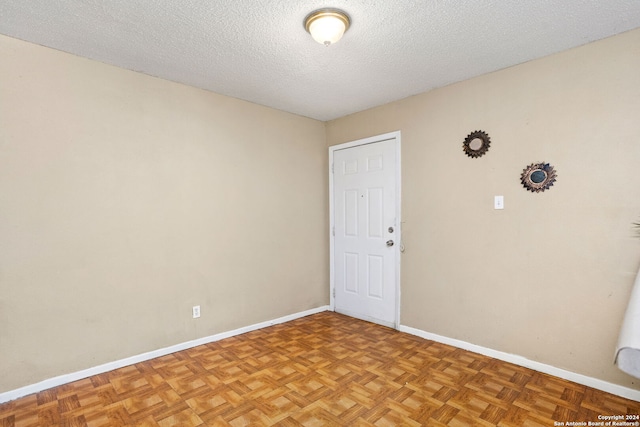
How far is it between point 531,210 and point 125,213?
10.5 feet

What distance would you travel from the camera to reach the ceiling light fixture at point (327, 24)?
1.85 metres

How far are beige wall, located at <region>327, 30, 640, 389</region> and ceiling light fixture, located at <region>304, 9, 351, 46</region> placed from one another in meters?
1.48

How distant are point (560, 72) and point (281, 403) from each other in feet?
9.90

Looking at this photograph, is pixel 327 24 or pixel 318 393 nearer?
pixel 327 24

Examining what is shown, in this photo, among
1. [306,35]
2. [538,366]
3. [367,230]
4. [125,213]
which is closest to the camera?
[306,35]

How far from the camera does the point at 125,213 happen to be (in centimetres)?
257

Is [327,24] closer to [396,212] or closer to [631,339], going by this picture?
[396,212]

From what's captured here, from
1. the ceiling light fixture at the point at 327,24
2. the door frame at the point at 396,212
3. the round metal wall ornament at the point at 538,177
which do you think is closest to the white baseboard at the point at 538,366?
the door frame at the point at 396,212

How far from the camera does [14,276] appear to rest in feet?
6.98

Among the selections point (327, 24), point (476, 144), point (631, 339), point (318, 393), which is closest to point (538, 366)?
point (631, 339)

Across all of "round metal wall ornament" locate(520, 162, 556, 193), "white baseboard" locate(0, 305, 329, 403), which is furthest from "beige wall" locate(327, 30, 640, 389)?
"white baseboard" locate(0, 305, 329, 403)

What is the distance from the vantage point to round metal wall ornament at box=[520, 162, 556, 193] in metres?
2.39

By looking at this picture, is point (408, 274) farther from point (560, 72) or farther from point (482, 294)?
point (560, 72)

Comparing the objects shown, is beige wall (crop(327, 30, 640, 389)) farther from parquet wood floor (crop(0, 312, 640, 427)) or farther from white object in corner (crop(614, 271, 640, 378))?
parquet wood floor (crop(0, 312, 640, 427))
